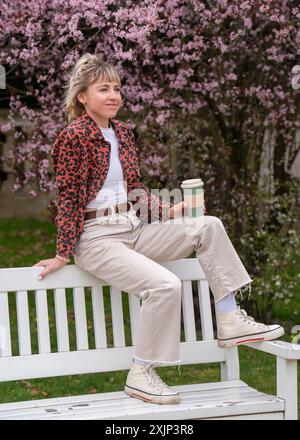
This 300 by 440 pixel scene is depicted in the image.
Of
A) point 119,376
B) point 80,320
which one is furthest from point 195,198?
point 119,376

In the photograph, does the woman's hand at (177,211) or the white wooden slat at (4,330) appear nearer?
the white wooden slat at (4,330)

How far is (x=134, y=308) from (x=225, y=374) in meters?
0.57

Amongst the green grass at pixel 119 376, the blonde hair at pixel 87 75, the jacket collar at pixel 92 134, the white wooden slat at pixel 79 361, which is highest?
the blonde hair at pixel 87 75

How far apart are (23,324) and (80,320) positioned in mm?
269

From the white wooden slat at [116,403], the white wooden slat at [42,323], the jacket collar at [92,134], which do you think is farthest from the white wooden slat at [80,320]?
the jacket collar at [92,134]

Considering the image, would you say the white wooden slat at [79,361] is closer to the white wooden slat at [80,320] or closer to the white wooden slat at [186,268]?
the white wooden slat at [80,320]

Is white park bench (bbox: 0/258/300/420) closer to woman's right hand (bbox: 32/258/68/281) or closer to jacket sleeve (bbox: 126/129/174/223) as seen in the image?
woman's right hand (bbox: 32/258/68/281)

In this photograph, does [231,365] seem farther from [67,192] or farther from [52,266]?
[67,192]

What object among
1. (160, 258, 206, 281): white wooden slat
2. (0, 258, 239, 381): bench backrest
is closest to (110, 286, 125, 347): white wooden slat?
(0, 258, 239, 381): bench backrest

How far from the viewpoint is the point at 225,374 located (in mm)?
4324

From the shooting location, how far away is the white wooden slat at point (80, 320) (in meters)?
4.05

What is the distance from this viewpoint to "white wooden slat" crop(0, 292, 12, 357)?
3.89m

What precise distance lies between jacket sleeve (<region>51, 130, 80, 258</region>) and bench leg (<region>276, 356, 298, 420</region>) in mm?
1092
